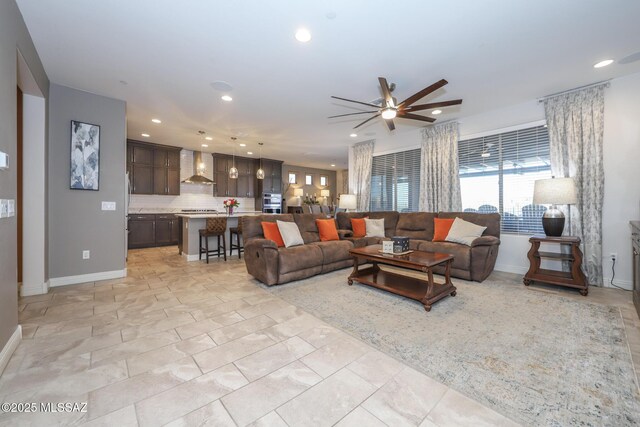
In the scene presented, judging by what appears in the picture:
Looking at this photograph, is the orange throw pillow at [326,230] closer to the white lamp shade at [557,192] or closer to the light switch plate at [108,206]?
the white lamp shade at [557,192]

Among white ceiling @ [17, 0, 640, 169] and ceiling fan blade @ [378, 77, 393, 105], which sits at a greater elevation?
white ceiling @ [17, 0, 640, 169]

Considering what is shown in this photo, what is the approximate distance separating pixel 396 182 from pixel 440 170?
3.91 feet

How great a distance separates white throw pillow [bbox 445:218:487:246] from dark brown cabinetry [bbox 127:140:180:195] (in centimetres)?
697

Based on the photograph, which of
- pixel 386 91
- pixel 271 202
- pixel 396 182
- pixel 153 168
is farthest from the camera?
pixel 271 202

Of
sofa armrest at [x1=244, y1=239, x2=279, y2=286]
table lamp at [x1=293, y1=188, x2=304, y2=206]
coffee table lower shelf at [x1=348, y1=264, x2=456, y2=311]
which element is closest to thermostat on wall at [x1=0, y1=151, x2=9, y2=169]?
sofa armrest at [x1=244, y1=239, x2=279, y2=286]

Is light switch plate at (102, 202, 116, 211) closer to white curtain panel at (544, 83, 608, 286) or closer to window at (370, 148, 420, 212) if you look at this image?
window at (370, 148, 420, 212)

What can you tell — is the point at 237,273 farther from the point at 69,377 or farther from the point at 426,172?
the point at 426,172

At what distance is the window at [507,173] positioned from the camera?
418 cm

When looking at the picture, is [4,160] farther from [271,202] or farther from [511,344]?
[271,202]

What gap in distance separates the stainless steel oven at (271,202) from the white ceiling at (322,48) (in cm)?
457

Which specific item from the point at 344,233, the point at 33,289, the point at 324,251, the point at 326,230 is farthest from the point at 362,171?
the point at 33,289

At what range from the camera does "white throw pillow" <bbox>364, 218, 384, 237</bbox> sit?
5.31 m

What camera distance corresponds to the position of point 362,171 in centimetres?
691

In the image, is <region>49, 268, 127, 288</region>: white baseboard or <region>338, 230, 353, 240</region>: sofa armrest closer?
<region>49, 268, 127, 288</region>: white baseboard
